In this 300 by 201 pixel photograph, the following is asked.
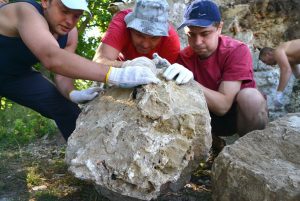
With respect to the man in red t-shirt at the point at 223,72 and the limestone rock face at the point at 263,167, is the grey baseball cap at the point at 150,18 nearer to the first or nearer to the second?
the man in red t-shirt at the point at 223,72

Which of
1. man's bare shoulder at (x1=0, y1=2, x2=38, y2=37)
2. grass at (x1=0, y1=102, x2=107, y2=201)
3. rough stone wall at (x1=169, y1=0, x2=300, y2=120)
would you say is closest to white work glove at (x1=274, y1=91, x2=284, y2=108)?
rough stone wall at (x1=169, y1=0, x2=300, y2=120)

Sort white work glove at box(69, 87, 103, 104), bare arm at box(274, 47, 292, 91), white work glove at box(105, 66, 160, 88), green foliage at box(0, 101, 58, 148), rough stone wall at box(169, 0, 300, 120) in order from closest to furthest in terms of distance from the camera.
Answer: white work glove at box(105, 66, 160, 88) → white work glove at box(69, 87, 103, 104) → bare arm at box(274, 47, 292, 91) → rough stone wall at box(169, 0, 300, 120) → green foliage at box(0, 101, 58, 148)

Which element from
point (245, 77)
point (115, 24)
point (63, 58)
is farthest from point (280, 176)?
point (115, 24)

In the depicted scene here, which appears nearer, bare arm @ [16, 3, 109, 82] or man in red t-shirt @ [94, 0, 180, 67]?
bare arm @ [16, 3, 109, 82]

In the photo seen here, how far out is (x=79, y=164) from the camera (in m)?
2.00

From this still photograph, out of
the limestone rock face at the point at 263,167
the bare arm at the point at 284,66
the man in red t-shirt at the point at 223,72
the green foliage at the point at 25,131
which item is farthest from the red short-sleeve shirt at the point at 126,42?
the green foliage at the point at 25,131

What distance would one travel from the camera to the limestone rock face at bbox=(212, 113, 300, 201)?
6.38ft

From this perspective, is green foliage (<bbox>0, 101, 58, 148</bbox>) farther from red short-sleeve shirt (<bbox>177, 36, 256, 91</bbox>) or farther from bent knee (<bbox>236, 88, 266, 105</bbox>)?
bent knee (<bbox>236, 88, 266, 105</bbox>)

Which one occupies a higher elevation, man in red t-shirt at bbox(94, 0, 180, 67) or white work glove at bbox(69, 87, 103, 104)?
man in red t-shirt at bbox(94, 0, 180, 67)

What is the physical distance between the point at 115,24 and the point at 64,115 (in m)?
0.84

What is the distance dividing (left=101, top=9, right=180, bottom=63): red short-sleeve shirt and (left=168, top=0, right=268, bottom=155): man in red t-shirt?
0.13 m

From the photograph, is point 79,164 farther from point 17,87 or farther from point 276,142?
point 17,87

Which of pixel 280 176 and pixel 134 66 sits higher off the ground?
pixel 134 66

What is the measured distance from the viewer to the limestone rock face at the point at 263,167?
1.94 m
